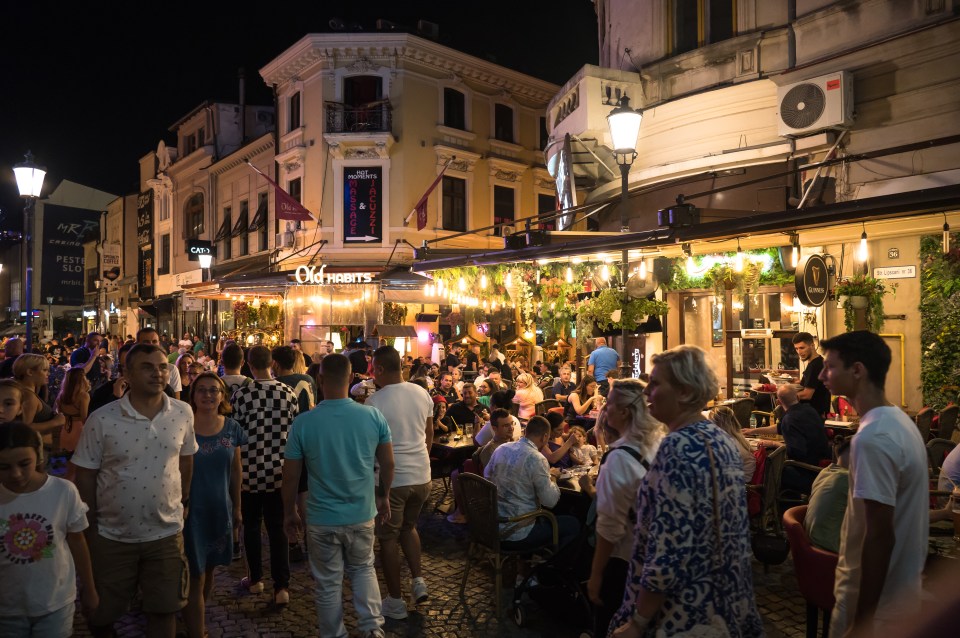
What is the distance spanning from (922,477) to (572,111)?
478 inches

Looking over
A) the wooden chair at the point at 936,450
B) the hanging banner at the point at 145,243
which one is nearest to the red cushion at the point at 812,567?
the wooden chair at the point at 936,450

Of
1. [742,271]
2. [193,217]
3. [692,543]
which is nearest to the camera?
[692,543]

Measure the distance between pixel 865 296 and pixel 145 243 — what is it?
35595 millimetres

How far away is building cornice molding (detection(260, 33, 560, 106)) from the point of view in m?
21.9

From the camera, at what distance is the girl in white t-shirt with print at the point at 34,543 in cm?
306

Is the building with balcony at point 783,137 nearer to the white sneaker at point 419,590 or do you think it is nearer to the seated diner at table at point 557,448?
the seated diner at table at point 557,448

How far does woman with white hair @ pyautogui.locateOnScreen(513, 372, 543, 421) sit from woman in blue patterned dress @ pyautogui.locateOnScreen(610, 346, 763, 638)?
7.28 m

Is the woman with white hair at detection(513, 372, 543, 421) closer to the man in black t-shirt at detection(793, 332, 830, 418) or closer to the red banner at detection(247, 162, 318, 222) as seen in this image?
the man in black t-shirt at detection(793, 332, 830, 418)

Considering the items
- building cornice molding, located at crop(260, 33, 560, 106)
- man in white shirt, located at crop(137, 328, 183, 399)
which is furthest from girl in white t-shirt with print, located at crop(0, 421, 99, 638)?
building cornice molding, located at crop(260, 33, 560, 106)

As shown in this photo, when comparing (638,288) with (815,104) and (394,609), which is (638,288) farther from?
(394,609)

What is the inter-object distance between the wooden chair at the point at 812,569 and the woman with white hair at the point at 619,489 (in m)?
1.00

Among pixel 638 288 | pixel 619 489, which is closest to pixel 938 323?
pixel 638 288

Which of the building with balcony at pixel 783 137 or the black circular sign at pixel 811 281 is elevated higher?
the building with balcony at pixel 783 137

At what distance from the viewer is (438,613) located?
16.8 ft
